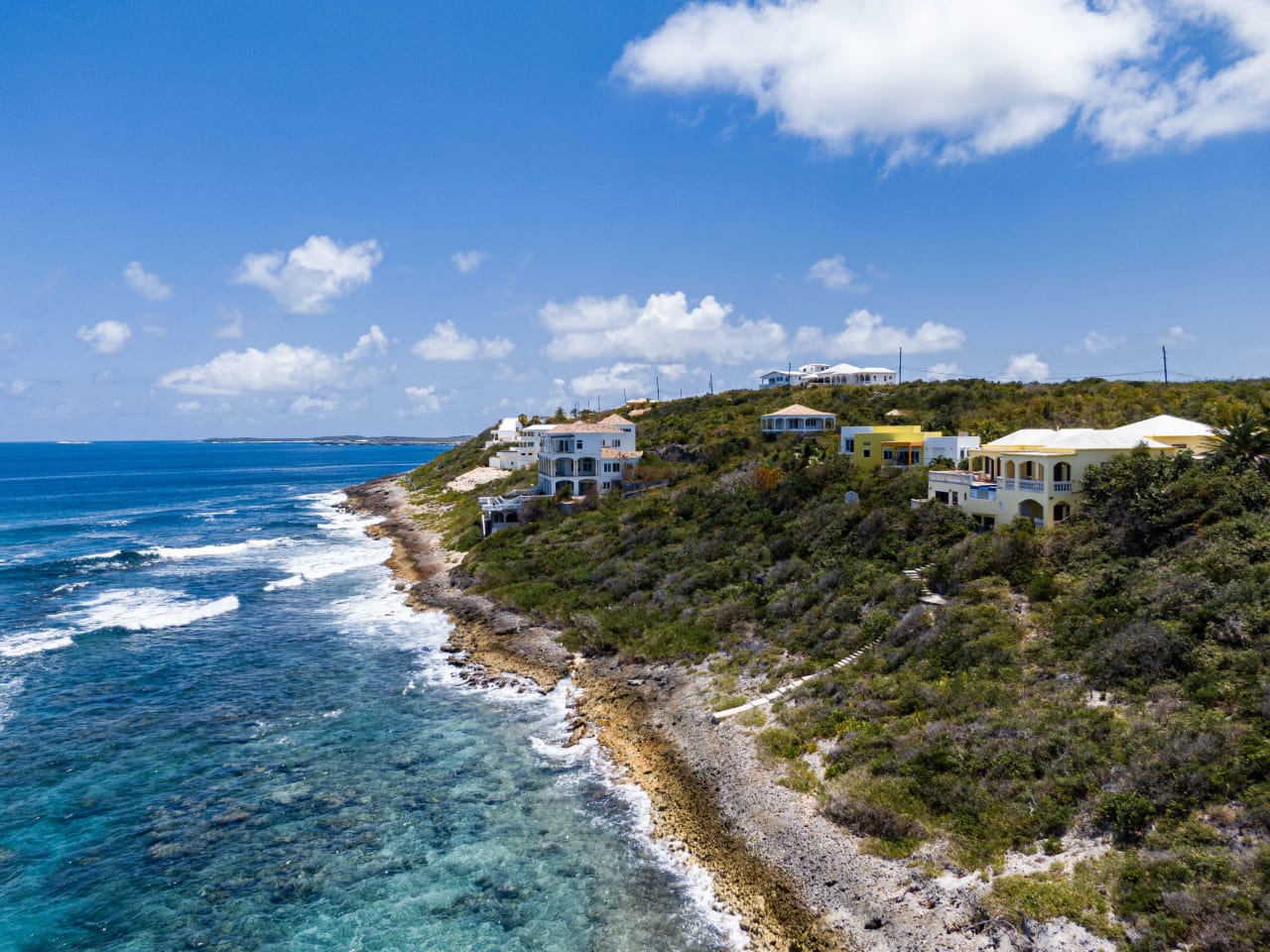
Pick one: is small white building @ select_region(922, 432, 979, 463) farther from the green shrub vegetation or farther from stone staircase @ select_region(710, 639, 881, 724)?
stone staircase @ select_region(710, 639, 881, 724)

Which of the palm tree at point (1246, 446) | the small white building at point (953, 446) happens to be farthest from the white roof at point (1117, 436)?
the small white building at point (953, 446)

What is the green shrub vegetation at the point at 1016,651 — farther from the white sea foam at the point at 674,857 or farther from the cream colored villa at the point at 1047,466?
the white sea foam at the point at 674,857

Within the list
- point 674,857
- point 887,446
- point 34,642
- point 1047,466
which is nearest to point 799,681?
point 674,857

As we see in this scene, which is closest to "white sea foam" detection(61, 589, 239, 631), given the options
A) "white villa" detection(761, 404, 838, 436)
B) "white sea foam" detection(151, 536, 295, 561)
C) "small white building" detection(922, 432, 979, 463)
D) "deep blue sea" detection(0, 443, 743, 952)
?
"deep blue sea" detection(0, 443, 743, 952)

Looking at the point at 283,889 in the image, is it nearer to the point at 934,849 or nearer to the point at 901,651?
the point at 934,849

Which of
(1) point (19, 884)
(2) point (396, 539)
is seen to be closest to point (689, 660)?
(1) point (19, 884)

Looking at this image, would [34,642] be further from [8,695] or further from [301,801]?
[301,801]
